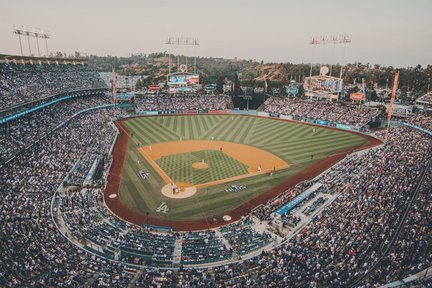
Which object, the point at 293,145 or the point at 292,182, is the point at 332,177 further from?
the point at 293,145

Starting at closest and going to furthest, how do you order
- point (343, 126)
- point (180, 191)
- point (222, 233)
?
point (222, 233), point (180, 191), point (343, 126)

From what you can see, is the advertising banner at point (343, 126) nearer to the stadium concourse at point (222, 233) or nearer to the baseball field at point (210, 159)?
the baseball field at point (210, 159)

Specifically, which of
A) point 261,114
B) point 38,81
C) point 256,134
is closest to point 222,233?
point 256,134

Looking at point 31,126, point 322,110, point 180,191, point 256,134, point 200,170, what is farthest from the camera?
point 322,110

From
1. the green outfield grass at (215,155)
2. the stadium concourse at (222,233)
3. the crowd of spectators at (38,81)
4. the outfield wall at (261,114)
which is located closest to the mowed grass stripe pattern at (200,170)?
the green outfield grass at (215,155)

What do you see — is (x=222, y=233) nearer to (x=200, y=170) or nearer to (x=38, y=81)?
(x=200, y=170)

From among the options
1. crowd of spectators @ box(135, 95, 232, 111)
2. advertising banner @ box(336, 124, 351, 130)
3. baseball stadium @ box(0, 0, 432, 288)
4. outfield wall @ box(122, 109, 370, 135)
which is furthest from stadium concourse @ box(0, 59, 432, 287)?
crowd of spectators @ box(135, 95, 232, 111)
